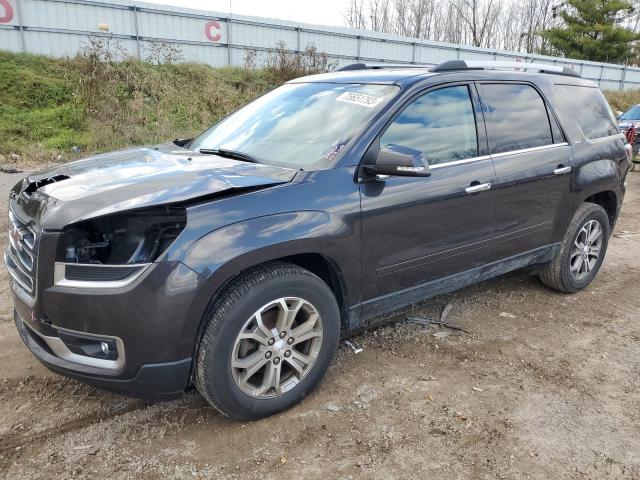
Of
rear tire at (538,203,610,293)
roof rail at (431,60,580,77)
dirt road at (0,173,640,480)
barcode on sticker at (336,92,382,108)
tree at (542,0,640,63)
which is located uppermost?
tree at (542,0,640,63)

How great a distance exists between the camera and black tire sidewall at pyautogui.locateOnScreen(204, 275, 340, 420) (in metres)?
2.50

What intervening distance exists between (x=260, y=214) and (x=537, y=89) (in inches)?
110

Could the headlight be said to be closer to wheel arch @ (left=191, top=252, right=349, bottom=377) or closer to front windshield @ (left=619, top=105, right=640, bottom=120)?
wheel arch @ (left=191, top=252, right=349, bottom=377)

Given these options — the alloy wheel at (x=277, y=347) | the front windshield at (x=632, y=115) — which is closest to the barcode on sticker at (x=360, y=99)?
the alloy wheel at (x=277, y=347)

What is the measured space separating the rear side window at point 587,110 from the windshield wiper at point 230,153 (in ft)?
8.86

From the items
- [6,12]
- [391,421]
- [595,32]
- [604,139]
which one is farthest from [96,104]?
[595,32]

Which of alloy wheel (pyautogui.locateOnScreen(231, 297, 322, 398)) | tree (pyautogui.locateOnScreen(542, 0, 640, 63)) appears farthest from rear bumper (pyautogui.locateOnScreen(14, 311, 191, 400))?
tree (pyautogui.locateOnScreen(542, 0, 640, 63))

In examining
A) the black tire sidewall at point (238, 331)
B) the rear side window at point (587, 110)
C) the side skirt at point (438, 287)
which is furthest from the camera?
the rear side window at point (587, 110)

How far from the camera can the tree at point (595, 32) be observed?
36906 millimetres

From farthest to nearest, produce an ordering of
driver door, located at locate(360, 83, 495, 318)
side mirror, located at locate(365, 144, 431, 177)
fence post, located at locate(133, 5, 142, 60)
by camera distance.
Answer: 1. fence post, located at locate(133, 5, 142, 60)
2. driver door, located at locate(360, 83, 495, 318)
3. side mirror, located at locate(365, 144, 431, 177)

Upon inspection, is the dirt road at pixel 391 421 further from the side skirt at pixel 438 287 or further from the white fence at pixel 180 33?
the white fence at pixel 180 33

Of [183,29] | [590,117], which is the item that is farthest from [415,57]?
[590,117]

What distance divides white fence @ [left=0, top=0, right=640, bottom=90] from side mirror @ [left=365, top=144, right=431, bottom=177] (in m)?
15.6

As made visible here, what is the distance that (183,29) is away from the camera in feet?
56.6
